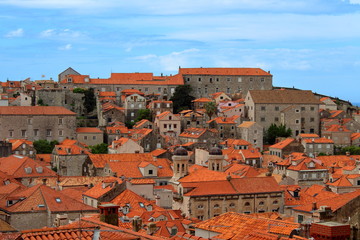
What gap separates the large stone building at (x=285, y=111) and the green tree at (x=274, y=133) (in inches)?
55.2

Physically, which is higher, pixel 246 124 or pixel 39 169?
pixel 246 124

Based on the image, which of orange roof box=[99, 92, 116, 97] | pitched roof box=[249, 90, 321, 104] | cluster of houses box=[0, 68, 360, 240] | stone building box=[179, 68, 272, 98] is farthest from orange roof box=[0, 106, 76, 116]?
stone building box=[179, 68, 272, 98]

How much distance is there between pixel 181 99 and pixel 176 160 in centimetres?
4850

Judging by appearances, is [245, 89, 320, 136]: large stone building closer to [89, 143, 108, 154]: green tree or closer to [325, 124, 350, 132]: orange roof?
[325, 124, 350, 132]: orange roof

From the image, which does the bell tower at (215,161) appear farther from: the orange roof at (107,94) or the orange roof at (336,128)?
the orange roof at (107,94)

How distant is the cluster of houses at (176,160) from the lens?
38.6m

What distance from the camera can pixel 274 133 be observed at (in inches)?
4053

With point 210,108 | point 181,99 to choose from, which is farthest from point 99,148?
point 181,99

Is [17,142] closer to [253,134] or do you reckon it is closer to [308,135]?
[253,134]

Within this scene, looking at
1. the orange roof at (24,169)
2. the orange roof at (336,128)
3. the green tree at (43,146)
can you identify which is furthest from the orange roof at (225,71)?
the orange roof at (24,169)

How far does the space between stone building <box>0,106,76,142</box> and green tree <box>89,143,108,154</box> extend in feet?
15.8

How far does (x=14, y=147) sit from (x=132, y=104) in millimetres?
26222

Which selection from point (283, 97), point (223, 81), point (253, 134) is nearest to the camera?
point (253, 134)

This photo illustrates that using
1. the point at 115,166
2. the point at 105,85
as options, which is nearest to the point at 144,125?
the point at 105,85
